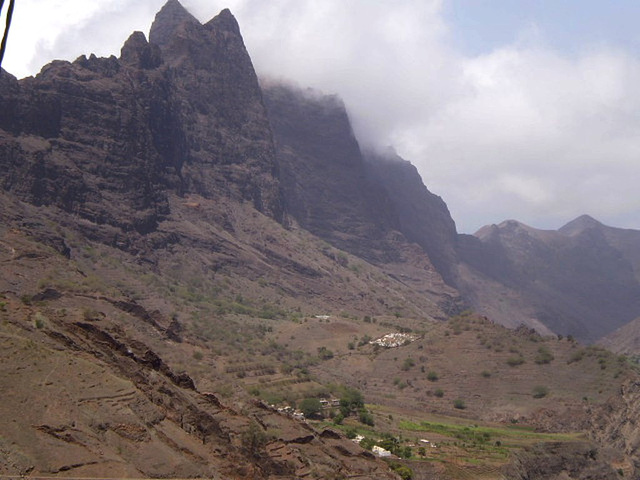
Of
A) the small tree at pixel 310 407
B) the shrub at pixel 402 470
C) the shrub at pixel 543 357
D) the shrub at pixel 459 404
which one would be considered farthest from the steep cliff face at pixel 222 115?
the shrub at pixel 402 470

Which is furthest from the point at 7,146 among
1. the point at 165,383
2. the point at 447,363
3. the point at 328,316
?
the point at 165,383

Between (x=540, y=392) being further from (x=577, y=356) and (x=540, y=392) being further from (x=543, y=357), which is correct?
(x=577, y=356)

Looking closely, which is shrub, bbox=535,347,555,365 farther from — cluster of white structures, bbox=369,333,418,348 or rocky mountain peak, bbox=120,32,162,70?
rocky mountain peak, bbox=120,32,162,70

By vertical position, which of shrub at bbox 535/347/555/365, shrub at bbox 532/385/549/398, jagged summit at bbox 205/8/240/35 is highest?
jagged summit at bbox 205/8/240/35

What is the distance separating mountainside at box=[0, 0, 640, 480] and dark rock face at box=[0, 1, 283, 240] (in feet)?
1.36

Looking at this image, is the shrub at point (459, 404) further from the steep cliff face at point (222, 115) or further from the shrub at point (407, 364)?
the steep cliff face at point (222, 115)

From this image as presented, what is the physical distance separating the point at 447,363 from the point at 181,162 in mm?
78933

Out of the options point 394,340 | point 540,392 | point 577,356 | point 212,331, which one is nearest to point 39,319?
point 540,392

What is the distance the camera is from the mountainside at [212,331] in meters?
26.9

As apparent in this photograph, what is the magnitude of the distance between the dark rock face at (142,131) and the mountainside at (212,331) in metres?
0.41

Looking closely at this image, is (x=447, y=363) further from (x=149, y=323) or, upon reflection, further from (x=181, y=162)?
(x=181, y=162)

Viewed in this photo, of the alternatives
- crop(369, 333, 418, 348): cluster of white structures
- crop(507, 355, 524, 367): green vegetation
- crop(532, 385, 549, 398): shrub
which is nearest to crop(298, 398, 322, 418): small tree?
crop(532, 385, 549, 398): shrub

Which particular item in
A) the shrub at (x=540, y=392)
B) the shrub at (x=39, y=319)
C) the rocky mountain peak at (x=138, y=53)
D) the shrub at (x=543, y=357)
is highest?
the rocky mountain peak at (x=138, y=53)

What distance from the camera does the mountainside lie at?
26.9m
